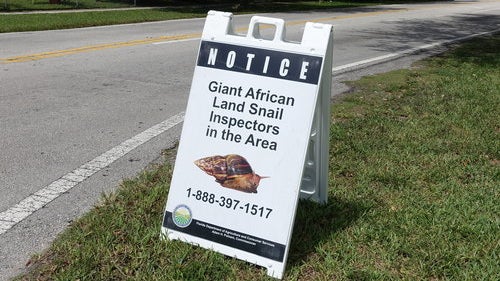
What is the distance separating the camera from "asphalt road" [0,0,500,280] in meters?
3.83

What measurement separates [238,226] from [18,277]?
3.78ft

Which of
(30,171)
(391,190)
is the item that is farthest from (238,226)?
(30,171)

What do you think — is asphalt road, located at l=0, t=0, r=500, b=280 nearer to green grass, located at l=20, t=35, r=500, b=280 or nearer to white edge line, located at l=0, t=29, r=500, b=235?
white edge line, located at l=0, t=29, r=500, b=235

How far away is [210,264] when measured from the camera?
3.04m

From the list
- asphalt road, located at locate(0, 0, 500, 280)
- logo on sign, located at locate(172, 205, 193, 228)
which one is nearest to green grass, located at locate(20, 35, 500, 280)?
logo on sign, located at locate(172, 205, 193, 228)

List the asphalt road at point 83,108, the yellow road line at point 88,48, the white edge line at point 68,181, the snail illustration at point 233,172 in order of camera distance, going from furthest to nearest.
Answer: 1. the yellow road line at point 88,48
2. the asphalt road at point 83,108
3. the white edge line at point 68,181
4. the snail illustration at point 233,172

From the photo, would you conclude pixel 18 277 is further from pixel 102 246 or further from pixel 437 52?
pixel 437 52

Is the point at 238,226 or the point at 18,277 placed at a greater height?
the point at 238,226

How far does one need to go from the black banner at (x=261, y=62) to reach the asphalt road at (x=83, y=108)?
4.42ft

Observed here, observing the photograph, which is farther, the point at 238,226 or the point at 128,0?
the point at 128,0

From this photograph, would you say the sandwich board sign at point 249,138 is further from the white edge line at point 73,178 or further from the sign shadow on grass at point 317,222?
the white edge line at point 73,178

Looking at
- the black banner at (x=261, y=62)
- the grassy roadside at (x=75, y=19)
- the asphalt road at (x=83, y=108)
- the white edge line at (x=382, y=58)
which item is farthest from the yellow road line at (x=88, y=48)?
the black banner at (x=261, y=62)

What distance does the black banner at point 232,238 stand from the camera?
305 centimetres

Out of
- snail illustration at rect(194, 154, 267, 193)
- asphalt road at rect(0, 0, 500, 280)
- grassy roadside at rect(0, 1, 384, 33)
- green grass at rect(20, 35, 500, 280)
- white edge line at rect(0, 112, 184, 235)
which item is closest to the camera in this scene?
green grass at rect(20, 35, 500, 280)
